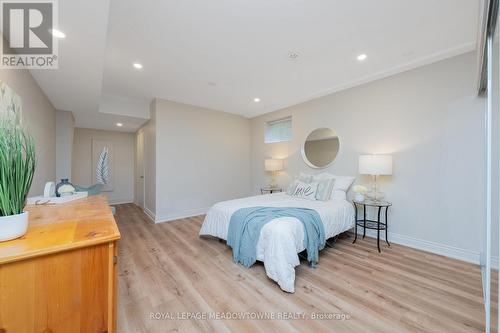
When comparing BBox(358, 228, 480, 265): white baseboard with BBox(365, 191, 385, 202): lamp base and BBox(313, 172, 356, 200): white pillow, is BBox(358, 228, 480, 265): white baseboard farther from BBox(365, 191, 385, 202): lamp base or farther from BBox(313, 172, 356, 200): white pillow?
BBox(313, 172, 356, 200): white pillow

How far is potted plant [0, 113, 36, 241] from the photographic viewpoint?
2.76ft

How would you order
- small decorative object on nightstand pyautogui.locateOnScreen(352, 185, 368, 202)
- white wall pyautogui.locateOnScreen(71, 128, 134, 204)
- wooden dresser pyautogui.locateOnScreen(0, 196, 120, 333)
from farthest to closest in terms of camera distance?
white wall pyautogui.locateOnScreen(71, 128, 134, 204) → small decorative object on nightstand pyautogui.locateOnScreen(352, 185, 368, 202) → wooden dresser pyautogui.locateOnScreen(0, 196, 120, 333)

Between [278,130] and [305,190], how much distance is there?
2.02 metres

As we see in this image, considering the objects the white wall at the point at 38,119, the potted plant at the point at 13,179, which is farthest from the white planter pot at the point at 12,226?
the white wall at the point at 38,119

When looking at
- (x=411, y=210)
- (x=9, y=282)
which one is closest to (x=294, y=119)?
(x=411, y=210)

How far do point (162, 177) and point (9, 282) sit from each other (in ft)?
11.4

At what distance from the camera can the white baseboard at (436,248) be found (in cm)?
233

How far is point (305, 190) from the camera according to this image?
3.33m

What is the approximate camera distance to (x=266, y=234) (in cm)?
209

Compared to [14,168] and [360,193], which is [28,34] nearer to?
[14,168]

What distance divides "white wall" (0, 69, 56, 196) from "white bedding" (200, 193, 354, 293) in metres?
2.25

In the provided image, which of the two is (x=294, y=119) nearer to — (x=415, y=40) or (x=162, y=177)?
(x=415, y=40)

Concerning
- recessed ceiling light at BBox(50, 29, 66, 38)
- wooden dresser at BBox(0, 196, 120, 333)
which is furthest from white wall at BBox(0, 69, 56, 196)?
wooden dresser at BBox(0, 196, 120, 333)

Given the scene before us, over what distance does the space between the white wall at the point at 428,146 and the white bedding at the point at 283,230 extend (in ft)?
2.71
